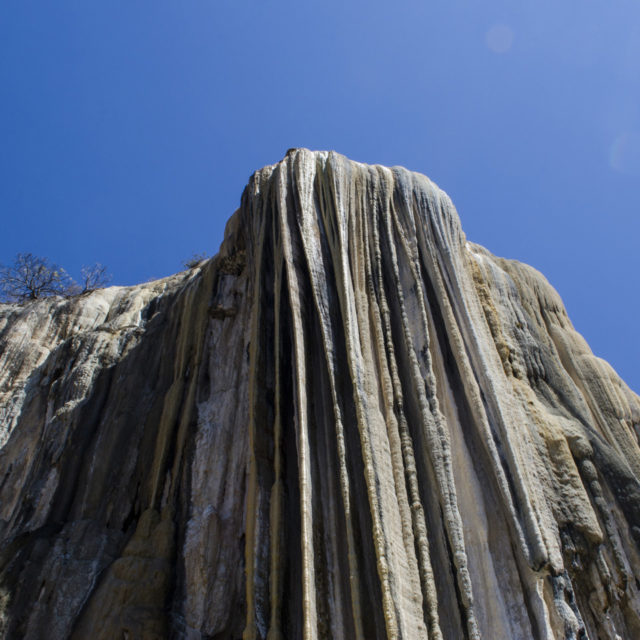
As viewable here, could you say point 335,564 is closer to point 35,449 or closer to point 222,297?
point 222,297

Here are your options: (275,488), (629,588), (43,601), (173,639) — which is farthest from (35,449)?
(629,588)

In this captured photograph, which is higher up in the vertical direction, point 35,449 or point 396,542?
point 35,449

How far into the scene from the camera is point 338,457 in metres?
4.25

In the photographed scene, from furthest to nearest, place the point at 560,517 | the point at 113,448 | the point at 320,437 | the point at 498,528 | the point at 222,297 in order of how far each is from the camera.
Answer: the point at 222,297 < the point at 113,448 < the point at 320,437 < the point at 560,517 < the point at 498,528

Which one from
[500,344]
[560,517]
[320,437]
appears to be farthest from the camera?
[500,344]

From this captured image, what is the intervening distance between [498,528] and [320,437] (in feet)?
4.62

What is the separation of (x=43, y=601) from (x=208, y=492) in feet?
5.21

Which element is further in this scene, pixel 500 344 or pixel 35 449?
pixel 35 449

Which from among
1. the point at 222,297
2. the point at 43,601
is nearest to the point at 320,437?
the point at 43,601

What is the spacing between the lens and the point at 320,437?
4.50m

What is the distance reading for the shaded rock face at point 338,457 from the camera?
3.75 m

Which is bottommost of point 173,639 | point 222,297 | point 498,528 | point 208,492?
point 173,639

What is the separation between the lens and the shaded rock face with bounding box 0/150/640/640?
375 centimetres

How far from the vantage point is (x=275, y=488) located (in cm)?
452
